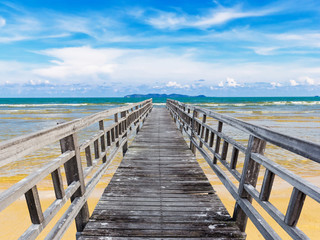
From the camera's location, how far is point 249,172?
7.61 feet

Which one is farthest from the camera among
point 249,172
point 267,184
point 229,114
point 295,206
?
point 229,114

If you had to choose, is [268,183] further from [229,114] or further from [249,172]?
[229,114]

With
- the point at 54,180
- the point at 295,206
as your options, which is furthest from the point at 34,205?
the point at 295,206

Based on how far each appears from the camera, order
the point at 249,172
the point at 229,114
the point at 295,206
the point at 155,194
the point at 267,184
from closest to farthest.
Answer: the point at 295,206 → the point at 267,184 → the point at 249,172 → the point at 155,194 → the point at 229,114

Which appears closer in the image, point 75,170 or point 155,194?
point 75,170

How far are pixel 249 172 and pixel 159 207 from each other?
1.43 metres

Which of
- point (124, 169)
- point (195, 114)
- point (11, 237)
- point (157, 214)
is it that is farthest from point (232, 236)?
point (11, 237)

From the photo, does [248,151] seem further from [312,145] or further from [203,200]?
[203,200]

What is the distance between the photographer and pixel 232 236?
2346 millimetres

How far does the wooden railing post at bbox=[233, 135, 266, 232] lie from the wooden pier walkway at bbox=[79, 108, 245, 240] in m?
0.15

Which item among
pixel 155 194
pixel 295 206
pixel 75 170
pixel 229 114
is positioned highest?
pixel 295 206

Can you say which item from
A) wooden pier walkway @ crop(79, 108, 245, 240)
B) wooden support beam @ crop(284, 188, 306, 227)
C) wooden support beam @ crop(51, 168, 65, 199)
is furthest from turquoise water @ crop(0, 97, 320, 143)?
wooden support beam @ crop(284, 188, 306, 227)

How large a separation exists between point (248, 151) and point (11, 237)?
14.8 feet

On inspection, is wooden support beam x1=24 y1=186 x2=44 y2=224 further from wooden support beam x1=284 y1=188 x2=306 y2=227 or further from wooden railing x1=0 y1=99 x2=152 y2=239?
wooden support beam x1=284 y1=188 x2=306 y2=227
